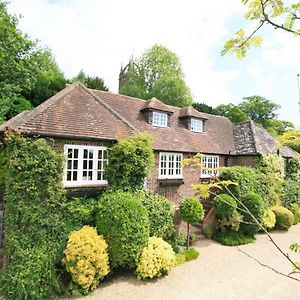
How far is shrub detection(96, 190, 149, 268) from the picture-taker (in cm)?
927

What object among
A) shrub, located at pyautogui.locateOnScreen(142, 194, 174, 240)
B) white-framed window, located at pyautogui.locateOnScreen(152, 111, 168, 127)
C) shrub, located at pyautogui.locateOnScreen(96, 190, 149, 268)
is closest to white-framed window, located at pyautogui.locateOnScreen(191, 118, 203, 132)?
white-framed window, located at pyautogui.locateOnScreen(152, 111, 168, 127)

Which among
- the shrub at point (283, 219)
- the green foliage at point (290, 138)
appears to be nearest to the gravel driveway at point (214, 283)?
the shrub at point (283, 219)

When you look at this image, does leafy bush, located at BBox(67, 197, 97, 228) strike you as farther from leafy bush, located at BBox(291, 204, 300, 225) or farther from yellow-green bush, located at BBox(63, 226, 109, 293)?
leafy bush, located at BBox(291, 204, 300, 225)

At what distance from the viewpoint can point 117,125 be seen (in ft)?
41.9

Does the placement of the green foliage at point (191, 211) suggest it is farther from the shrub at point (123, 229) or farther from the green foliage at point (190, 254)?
the shrub at point (123, 229)

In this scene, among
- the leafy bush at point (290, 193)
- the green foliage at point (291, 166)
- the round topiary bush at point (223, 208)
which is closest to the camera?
the round topiary bush at point (223, 208)

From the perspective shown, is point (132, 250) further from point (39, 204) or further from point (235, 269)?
point (235, 269)

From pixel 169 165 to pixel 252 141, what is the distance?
875 cm

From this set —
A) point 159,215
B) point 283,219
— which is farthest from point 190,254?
point 283,219

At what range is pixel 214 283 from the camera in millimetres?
9453

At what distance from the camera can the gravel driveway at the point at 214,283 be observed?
8.59m

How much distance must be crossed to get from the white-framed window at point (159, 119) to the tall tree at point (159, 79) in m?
20.8

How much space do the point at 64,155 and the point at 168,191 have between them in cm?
771

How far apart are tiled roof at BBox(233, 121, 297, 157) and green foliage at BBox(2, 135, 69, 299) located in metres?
Answer: 15.3
